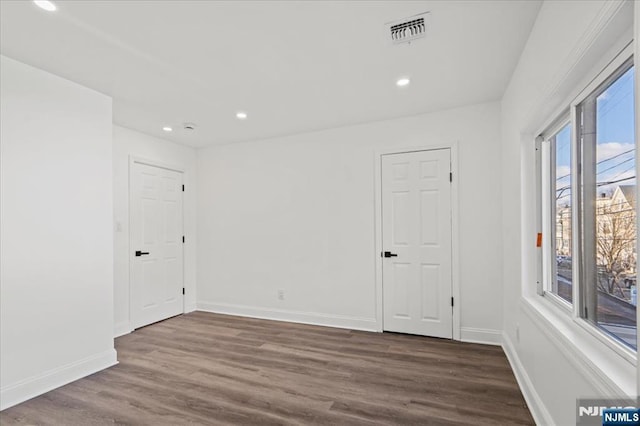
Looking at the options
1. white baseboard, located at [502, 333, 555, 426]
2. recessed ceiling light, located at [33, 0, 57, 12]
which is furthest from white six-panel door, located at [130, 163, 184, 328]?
white baseboard, located at [502, 333, 555, 426]

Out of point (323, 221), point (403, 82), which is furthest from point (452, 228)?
point (403, 82)

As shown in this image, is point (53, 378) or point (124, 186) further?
point (124, 186)

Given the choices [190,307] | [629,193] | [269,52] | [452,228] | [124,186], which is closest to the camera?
[629,193]

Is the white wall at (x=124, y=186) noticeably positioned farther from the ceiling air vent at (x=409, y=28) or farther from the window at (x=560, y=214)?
the window at (x=560, y=214)

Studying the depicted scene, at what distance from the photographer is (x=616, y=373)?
121 cm

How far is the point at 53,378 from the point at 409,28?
149 inches

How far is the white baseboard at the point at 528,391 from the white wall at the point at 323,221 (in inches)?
20.9

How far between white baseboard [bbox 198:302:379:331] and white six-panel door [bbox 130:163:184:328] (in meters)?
0.57

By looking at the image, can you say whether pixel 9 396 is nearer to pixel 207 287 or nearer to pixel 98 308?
pixel 98 308

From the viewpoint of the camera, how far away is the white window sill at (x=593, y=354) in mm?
1165

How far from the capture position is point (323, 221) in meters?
4.28

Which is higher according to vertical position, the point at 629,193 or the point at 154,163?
the point at 154,163

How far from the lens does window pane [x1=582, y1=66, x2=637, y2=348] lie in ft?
4.39

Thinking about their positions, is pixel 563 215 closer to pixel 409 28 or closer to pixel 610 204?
pixel 610 204
